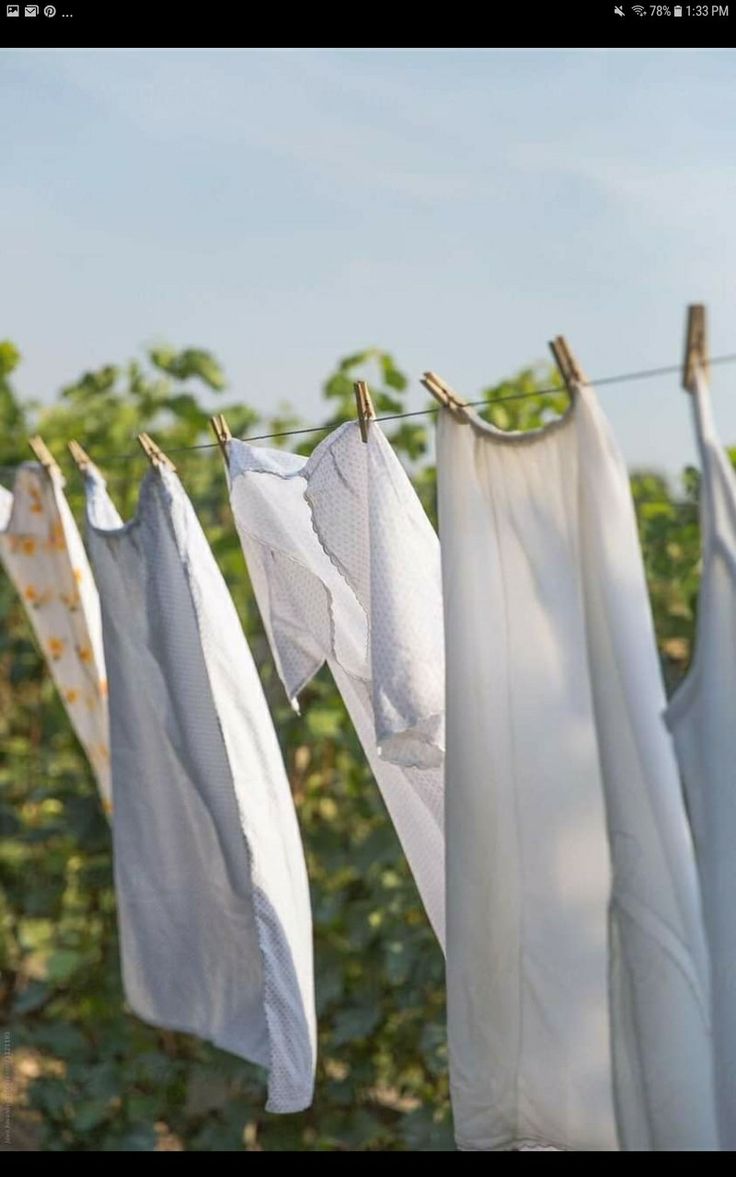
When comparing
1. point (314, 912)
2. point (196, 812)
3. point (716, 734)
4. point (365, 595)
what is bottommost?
point (314, 912)

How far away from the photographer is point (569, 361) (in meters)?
1.19

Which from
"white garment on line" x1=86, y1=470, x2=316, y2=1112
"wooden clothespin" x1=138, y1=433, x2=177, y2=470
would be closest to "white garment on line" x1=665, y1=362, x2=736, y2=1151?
"white garment on line" x1=86, y1=470, x2=316, y2=1112

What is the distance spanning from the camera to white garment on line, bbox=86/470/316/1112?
1.67 m

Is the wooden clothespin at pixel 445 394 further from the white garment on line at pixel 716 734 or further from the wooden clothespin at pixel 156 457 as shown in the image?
the wooden clothespin at pixel 156 457

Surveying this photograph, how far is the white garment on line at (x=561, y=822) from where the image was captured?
3.88 ft

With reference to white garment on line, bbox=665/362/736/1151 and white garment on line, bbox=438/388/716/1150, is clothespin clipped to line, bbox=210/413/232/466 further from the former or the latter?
white garment on line, bbox=665/362/736/1151

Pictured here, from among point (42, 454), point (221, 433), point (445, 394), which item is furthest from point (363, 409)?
point (42, 454)

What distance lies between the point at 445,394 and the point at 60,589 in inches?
39.4

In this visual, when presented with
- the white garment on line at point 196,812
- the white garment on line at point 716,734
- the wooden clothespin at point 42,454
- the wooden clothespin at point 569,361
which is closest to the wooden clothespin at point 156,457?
the white garment on line at point 196,812

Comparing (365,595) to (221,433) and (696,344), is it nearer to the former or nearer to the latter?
(221,433)

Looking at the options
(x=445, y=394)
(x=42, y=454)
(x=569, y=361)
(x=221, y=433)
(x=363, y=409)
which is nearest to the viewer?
(x=569, y=361)

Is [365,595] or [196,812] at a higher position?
[365,595]

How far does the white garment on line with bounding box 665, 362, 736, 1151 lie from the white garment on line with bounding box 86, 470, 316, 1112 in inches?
24.5
